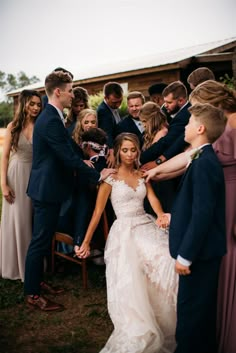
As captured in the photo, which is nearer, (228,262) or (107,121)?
(228,262)

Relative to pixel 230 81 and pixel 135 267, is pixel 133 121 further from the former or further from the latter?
pixel 230 81

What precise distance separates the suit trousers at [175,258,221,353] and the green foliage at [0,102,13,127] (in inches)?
2222

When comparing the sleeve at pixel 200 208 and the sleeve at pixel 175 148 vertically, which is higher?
the sleeve at pixel 175 148

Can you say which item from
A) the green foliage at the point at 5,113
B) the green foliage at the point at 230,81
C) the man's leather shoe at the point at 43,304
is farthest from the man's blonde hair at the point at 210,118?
the green foliage at the point at 5,113

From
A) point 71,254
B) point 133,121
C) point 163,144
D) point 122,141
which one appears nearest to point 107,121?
point 133,121

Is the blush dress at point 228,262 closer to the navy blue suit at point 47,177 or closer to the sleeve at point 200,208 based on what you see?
the sleeve at point 200,208

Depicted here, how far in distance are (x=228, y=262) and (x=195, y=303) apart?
1.50 ft

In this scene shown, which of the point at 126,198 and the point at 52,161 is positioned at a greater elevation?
the point at 52,161

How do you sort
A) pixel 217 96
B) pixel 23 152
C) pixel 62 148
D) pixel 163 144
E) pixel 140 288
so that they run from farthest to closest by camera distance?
pixel 23 152
pixel 163 144
pixel 62 148
pixel 140 288
pixel 217 96

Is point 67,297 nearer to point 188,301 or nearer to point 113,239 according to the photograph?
point 113,239

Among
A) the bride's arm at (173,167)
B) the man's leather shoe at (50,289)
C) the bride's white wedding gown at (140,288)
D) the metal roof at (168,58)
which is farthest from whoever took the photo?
the metal roof at (168,58)

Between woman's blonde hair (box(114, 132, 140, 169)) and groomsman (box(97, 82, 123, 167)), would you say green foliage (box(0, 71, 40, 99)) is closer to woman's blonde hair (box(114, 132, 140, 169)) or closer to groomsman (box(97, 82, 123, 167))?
groomsman (box(97, 82, 123, 167))

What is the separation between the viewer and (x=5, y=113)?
5881cm

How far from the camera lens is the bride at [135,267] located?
10.6 feet
